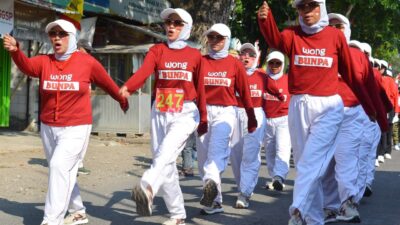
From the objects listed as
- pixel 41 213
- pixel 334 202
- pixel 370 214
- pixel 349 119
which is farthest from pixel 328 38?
pixel 41 213

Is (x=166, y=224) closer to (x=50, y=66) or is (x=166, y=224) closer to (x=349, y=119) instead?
(x=50, y=66)

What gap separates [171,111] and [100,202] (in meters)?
2.43

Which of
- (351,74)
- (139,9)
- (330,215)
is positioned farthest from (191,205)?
(139,9)

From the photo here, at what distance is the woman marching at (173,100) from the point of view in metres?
6.56

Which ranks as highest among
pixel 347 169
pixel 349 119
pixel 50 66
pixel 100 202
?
pixel 50 66

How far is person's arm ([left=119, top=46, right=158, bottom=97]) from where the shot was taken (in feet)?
20.8

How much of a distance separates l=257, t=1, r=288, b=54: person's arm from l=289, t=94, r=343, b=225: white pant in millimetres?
535

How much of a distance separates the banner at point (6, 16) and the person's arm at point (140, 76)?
8306mm

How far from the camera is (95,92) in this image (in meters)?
19.7

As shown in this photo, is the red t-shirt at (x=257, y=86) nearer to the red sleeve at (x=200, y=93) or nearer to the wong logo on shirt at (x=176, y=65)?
the red sleeve at (x=200, y=93)

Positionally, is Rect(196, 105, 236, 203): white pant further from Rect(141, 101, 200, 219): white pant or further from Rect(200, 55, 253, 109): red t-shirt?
Rect(141, 101, 200, 219): white pant

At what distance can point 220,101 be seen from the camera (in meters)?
8.11

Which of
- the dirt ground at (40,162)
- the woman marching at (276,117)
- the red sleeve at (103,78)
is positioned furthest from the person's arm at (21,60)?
the woman marching at (276,117)

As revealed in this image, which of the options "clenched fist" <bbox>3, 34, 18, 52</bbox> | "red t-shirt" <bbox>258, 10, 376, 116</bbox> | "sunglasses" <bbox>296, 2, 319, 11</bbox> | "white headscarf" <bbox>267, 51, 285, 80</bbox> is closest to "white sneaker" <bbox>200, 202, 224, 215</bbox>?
"red t-shirt" <bbox>258, 10, 376, 116</bbox>
